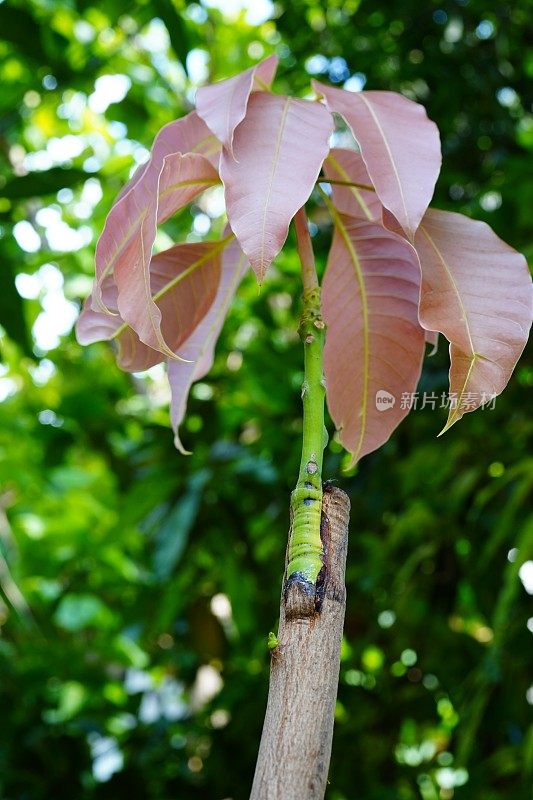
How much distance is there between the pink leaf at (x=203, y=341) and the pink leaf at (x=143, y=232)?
8 centimetres

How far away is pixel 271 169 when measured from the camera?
0.34 meters

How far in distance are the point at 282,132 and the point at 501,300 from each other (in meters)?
Answer: 0.12

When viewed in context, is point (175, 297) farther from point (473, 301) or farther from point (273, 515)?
point (273, 515)

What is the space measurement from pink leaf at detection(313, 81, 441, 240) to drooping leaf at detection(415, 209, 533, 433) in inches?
1.3

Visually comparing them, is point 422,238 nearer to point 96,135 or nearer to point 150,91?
point 150,91

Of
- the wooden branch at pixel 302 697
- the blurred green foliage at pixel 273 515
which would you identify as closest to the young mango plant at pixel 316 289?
the wooden branch at pixel 302 697

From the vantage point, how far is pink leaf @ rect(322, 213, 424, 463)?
42cm

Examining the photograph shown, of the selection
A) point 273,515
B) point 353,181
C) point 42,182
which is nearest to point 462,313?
point 353,181

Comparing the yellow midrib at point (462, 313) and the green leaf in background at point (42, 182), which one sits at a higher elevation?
the yellow midrib at point (462, 313)

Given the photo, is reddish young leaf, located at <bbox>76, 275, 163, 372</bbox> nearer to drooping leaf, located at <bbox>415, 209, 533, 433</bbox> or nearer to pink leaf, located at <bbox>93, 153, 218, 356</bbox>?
pink leaf, located at <bbox>93, 153, 218, 356</bbox>

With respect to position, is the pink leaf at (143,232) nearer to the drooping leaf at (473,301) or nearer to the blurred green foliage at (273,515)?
the drooping leaf at (473,301)

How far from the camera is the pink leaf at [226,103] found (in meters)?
0.35

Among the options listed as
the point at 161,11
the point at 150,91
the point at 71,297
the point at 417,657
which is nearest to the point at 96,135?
the point at 150,91

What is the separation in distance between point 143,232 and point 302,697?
7.4 inches
